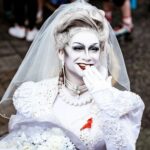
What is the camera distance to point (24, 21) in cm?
535

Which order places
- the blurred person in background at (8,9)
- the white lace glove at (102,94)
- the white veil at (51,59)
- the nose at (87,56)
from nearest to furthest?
the white lace glove at (102,94) < the nose at (87,56) < the white veil at (51,59) < the blurred person in background at (8,9)

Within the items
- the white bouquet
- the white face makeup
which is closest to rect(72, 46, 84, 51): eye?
the white face makeup

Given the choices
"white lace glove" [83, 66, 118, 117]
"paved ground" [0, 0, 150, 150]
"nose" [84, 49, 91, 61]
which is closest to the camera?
"white lace glove" [83, 66, 118, 117]

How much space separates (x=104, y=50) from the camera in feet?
8.38

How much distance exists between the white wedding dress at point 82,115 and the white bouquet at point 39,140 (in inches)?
0.9

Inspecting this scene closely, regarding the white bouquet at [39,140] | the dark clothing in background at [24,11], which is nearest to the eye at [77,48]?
the white bouquet at [39,140]

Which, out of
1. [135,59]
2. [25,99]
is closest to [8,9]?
[135,59]

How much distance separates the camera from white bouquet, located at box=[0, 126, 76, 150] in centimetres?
231

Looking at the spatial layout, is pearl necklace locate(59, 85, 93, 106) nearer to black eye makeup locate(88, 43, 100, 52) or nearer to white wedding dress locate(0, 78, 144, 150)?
white wedding dress locate(0, 78, 144, 150)

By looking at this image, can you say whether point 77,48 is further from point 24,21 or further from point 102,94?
point 24,21

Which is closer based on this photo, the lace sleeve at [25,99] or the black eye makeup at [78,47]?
the black eye makeup at [78,47]

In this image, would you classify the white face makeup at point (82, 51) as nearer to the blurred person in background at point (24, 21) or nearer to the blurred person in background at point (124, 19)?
the blurred person in background at point (24, 21)

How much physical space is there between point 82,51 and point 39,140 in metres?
0.56

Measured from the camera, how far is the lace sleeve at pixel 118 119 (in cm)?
223
